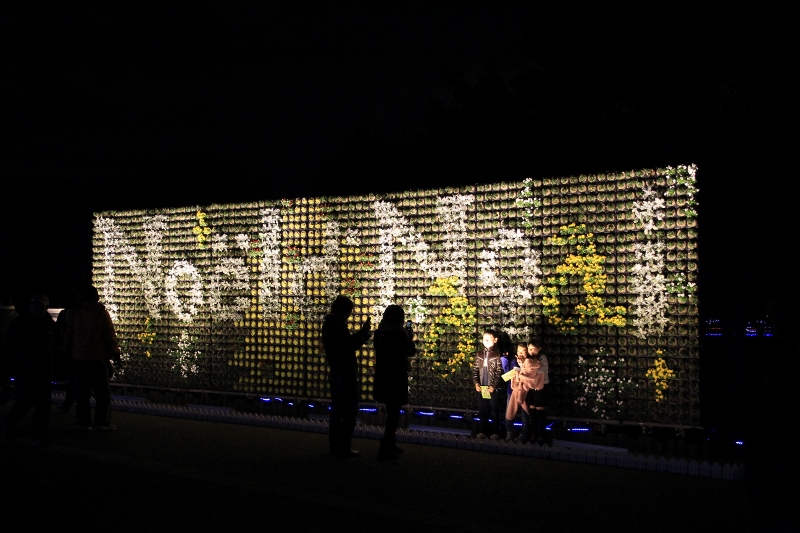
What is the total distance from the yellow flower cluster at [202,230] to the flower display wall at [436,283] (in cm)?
3

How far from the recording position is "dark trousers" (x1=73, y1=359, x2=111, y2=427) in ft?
39.5

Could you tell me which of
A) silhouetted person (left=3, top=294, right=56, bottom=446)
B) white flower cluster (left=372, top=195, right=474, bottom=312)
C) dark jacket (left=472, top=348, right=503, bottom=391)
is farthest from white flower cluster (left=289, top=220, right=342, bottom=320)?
silhouetted person (left=3, top=294, right=56, bottom=446)

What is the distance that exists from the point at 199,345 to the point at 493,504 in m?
8.69

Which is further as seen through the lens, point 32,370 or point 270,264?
point 270,264

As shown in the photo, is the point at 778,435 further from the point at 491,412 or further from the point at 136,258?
the point at 136,258

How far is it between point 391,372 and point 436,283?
→ 2.57m

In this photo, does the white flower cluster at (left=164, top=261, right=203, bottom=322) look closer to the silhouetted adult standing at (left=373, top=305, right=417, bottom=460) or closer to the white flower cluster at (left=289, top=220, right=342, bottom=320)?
the white flower cluster at (left=289, top=220, right=342, bottom=320)

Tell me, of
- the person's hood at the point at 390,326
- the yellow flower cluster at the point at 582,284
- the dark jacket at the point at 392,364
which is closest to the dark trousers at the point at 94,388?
the dark jacket at the point at 392,364

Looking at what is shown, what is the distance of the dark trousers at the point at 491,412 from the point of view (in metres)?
11.3

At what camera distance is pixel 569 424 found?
11570mm

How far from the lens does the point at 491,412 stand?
37.6 ft

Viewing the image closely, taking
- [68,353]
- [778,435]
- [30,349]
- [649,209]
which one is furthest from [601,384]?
[778,435]

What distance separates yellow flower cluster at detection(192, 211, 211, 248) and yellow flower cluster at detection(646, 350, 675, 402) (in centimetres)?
806

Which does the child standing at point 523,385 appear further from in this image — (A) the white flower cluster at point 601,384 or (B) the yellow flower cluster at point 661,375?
(B) the yellow flower cluster at point 661,375
